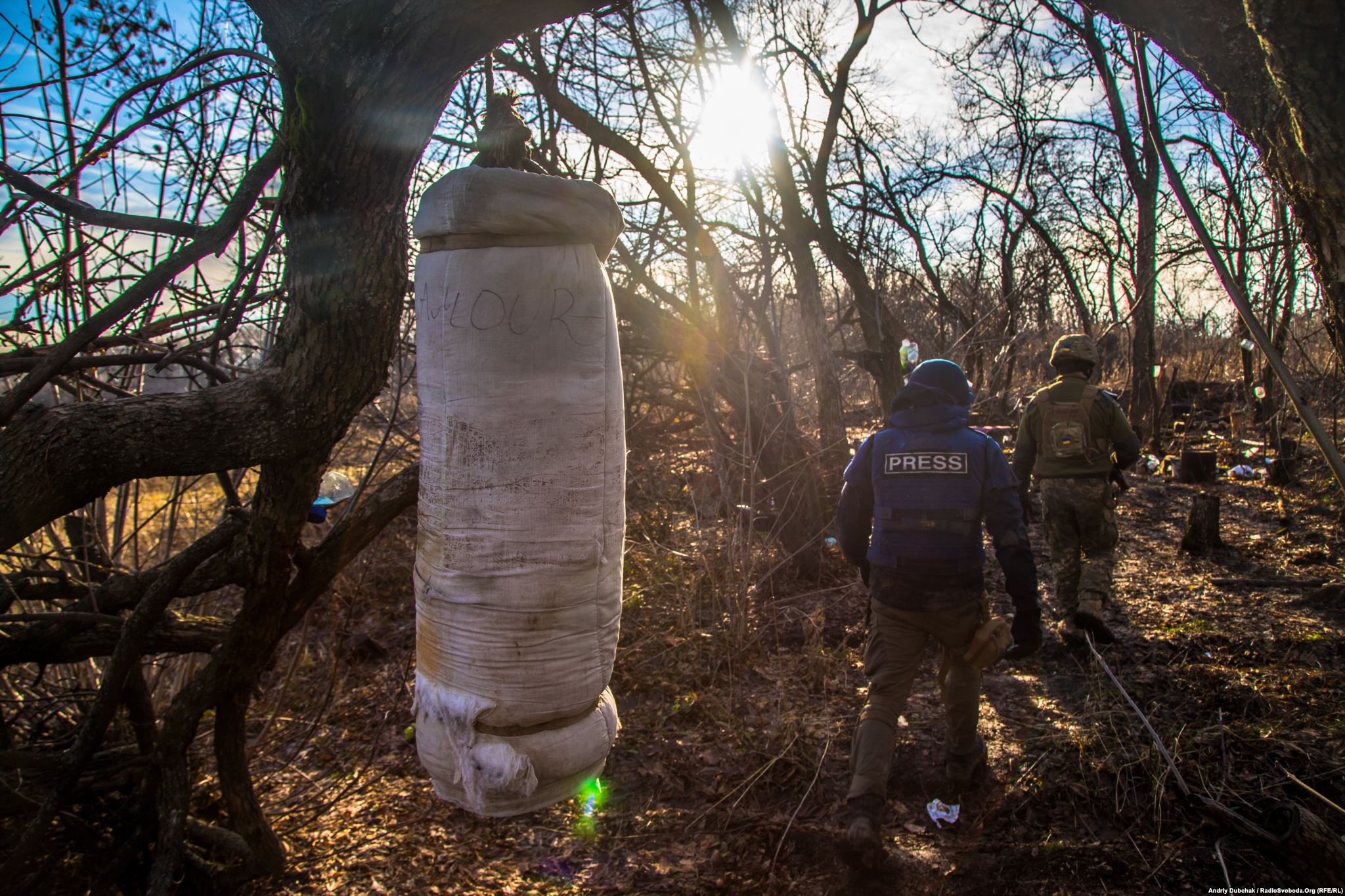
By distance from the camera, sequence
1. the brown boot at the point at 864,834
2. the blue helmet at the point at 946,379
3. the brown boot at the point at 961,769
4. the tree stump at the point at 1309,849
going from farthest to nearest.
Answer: the brown boot at the point at 961,769 → the blue helmet at the point at 946,379 → the brown boot at the point at 864,834 → the tree stump at the point at 1309,849

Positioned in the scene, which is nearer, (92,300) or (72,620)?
(72,620)

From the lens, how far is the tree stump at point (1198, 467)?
31.2ft

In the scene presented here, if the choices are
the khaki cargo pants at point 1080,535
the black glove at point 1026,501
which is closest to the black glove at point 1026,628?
the black glove at point 1026,501

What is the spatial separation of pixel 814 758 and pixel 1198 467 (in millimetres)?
8282

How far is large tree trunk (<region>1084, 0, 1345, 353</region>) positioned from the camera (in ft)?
6.54

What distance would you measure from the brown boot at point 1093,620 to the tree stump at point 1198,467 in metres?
6.02

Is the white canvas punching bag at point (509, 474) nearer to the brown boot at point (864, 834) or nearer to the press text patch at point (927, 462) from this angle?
the brown boot at point (864, 834)

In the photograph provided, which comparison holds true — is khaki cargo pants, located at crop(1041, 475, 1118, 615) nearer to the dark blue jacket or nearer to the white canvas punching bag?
the dark blue jacket

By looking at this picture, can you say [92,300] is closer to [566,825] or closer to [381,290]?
[381,290]

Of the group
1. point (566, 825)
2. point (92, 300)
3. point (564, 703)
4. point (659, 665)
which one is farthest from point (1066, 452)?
point (92, 300)

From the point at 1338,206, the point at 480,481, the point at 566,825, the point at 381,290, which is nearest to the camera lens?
the point at 480,481

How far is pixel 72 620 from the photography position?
2977mm

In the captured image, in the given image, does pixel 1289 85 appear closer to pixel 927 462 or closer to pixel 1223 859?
pixel 927 462

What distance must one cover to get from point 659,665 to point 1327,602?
462 centimetres
